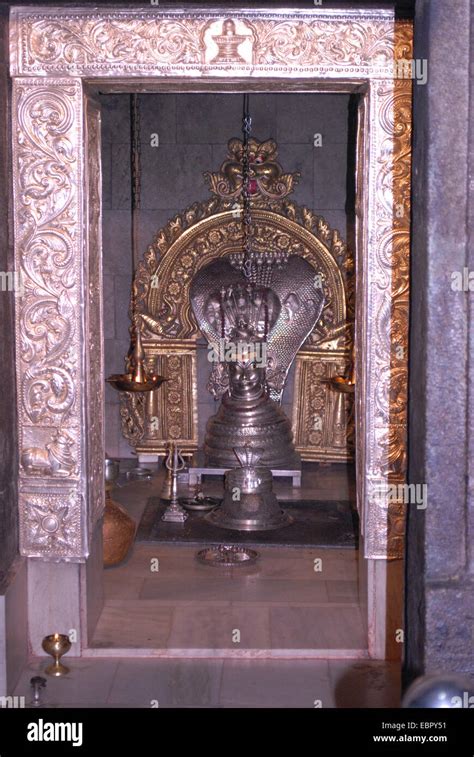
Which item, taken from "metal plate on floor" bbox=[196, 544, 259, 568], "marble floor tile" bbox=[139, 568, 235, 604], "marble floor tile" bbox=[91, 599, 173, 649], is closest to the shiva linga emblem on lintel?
"metal plate on floor" bbox=[196, 544, 259, 568]

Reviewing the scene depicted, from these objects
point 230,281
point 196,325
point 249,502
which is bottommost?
point 249,502

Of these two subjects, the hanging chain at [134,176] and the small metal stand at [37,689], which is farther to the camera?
the hanging chain at [134,176]

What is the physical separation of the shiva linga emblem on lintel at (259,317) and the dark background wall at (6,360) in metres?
4.37

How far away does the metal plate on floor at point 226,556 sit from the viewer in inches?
296

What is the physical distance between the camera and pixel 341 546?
26.2ft

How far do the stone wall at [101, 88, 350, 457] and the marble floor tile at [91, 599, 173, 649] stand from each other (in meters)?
4.20

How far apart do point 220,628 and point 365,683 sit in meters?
1.06

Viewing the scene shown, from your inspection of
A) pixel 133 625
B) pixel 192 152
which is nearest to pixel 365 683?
pixel 133 625

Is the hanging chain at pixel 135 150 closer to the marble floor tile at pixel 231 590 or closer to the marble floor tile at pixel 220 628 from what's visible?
the marble floor tile at pixel 231 590

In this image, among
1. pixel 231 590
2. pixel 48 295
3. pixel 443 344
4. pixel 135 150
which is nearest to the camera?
pixel 443 344

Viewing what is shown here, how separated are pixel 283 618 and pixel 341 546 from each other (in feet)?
5.30

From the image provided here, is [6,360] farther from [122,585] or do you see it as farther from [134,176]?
[134,176]

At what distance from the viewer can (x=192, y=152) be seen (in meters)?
10.4

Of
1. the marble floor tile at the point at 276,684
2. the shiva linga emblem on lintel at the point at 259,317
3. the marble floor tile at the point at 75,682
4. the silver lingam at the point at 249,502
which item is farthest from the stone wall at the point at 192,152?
the marble floor tile at the point at 276,684
